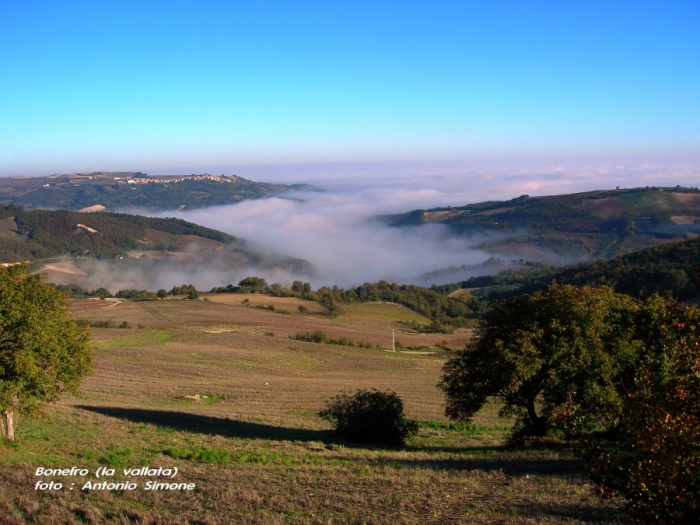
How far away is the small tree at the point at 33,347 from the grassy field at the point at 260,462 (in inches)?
63.1

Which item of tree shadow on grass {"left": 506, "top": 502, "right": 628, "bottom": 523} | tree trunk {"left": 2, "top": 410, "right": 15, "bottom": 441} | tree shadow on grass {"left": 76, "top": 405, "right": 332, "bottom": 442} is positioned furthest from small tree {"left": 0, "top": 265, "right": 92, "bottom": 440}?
tree shadow on grass {"left": 506, "top": 502, "right": 628, "bottom": 523}

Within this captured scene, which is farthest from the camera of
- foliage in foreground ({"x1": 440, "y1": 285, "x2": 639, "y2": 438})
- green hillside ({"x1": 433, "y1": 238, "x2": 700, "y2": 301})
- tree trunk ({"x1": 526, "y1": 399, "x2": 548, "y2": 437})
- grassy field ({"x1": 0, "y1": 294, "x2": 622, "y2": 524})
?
green hillside ({"x1": 433, "y1": 238, "x2": 700, "y2": 301})

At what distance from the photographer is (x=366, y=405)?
73.9 feet

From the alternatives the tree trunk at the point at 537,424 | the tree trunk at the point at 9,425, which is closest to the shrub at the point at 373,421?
the tree trunk at the point at 537,424

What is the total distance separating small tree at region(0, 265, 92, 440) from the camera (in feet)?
53.6

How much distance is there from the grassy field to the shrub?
2.42 ft

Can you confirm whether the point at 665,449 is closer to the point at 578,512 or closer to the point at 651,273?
the point at 578,512

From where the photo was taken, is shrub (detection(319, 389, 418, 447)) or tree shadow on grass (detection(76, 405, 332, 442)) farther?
shrub (detection(319, 389, 418, 447))

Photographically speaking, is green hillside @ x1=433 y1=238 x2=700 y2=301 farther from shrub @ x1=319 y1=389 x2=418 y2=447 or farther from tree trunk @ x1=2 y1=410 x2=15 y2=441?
tree trunk @ x1=2 y1=410 x2=15 y2=441

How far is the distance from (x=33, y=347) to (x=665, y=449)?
680 inches

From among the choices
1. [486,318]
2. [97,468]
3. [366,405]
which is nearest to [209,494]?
[97,468]

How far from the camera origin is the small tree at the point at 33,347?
16.3 m

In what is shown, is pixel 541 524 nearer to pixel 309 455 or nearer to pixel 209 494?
pixel 209 494

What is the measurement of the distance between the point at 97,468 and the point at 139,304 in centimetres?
8980
